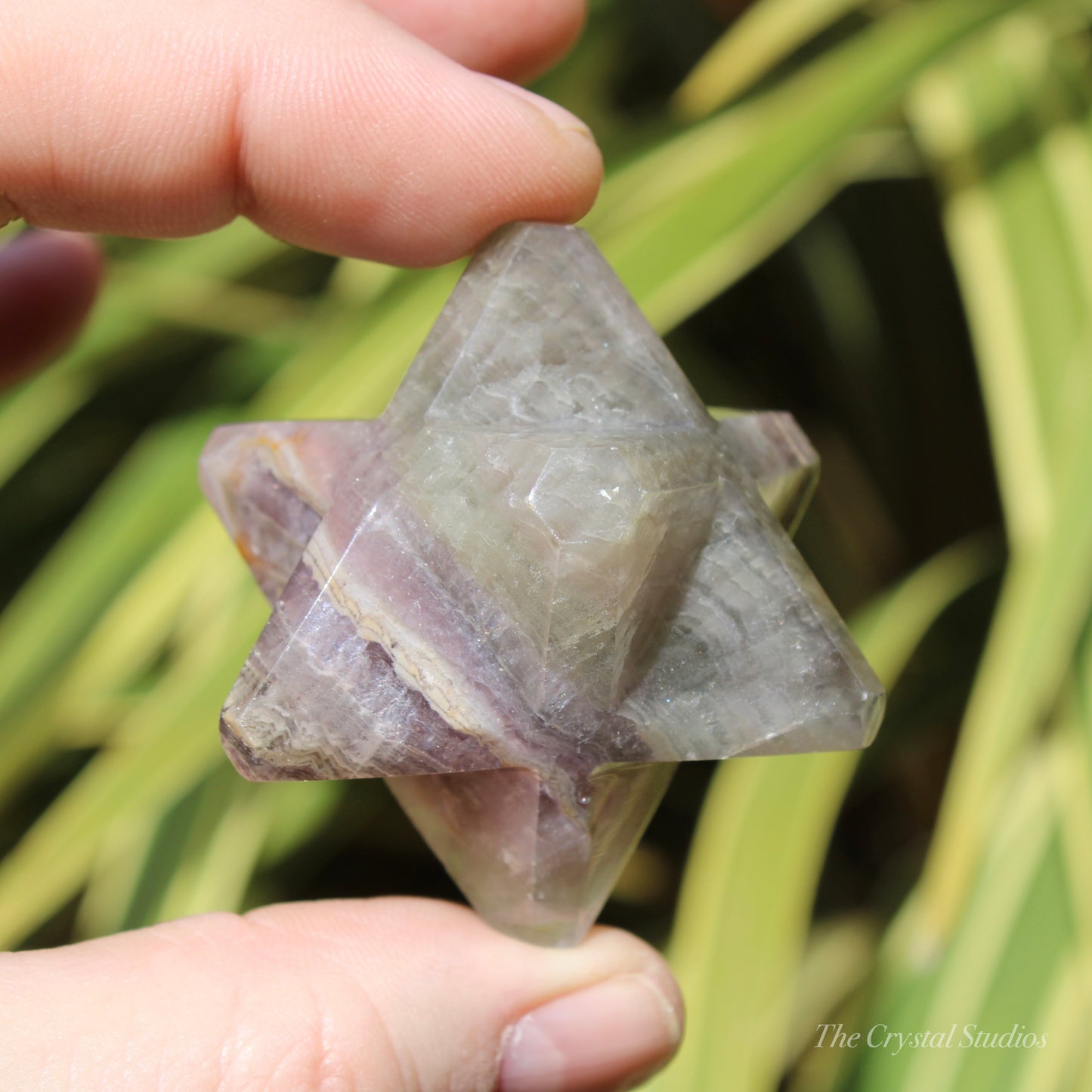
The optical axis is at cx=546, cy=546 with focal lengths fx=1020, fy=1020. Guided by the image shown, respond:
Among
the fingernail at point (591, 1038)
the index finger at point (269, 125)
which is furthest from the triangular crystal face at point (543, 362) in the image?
the fingernail at point (591, 1038)

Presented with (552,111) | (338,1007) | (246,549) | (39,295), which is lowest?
(338,1007)

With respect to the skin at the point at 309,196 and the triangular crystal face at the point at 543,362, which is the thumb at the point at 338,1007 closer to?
the skin at the point at 309,196

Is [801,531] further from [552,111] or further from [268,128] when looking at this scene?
[268,128]

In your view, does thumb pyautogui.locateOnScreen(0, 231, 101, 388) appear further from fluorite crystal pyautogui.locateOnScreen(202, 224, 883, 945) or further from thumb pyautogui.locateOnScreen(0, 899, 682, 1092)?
thumb pyautogui.locateOnScreen(0, 899, 682, 1092)

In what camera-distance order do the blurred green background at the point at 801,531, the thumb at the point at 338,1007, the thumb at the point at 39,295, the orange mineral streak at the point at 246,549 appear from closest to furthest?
the thumb at the point at 338,1007 < the orange mineral streak at the point at 246,549 < the blurred green background at the point at 801,531 < the thumb at the point at 39,295

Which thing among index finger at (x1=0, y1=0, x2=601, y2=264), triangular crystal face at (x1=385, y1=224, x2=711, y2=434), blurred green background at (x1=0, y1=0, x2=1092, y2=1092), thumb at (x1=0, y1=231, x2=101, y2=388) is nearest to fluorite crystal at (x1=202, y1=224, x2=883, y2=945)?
triangular crystal face at (x1=385, y1=224, x2=711, y2=434)

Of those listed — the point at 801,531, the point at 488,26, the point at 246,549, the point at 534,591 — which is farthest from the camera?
the point at 801,531

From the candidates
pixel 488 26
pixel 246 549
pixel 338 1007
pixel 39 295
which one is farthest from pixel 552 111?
pixel 338 1007

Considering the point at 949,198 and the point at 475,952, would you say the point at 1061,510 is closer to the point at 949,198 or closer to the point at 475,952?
the point at 949,198
